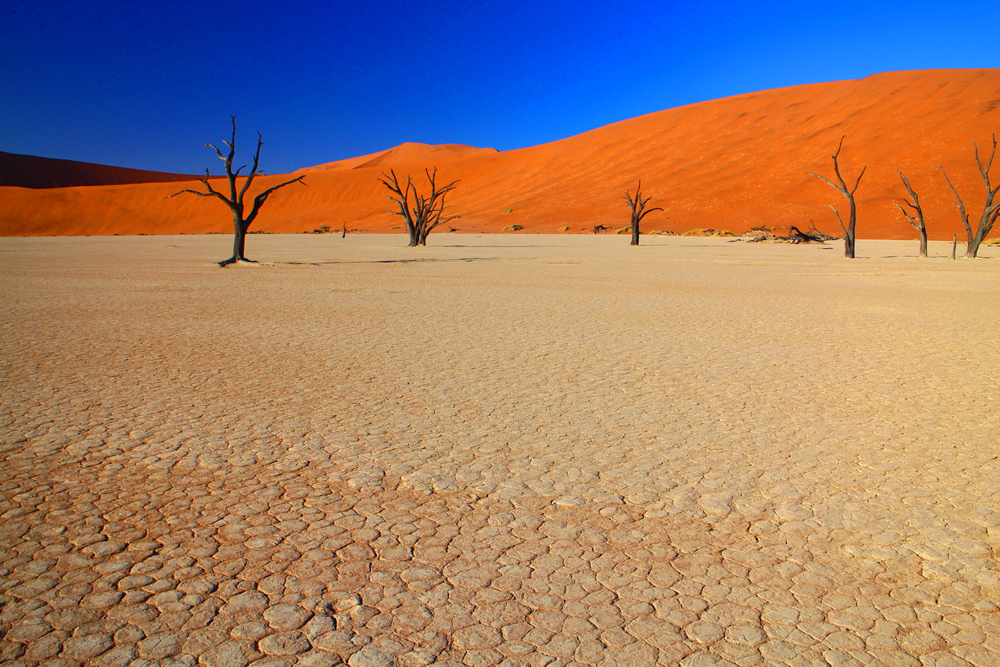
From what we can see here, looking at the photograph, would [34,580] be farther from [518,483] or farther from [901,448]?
[901,448]

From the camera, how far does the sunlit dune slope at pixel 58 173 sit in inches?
4284

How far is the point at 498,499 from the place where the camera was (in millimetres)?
3375

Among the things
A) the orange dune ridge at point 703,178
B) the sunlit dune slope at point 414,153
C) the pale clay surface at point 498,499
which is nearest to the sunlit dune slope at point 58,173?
the sunlit dune slope at point 414,153

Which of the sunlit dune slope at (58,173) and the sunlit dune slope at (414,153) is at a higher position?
the sunlit dune slope at (414,153)

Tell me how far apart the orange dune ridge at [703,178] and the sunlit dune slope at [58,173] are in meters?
39.4

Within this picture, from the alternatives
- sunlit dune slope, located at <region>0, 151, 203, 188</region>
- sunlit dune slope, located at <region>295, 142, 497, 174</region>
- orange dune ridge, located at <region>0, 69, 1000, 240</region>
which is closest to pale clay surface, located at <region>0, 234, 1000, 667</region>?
orange dune ridge, located at <region>0, 69, 1000, 240</region>

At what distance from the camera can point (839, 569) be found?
8.96ft

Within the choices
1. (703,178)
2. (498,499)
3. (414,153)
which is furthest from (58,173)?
(498,499)

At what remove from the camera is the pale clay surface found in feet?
7.62

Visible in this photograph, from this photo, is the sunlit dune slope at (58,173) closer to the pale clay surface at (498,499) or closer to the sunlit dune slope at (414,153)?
the sunlit dune slope at (414,153)

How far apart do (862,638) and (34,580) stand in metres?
2.96

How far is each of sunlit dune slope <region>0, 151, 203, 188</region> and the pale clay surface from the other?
4646 inches

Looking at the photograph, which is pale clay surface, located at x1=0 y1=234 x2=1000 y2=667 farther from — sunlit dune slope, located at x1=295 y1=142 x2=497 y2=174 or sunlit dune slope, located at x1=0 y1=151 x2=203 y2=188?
sunlit dune slope, located at x1=295 y1=142 x2=497 y2=174

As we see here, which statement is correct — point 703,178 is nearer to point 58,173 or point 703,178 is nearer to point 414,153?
point 414,153
